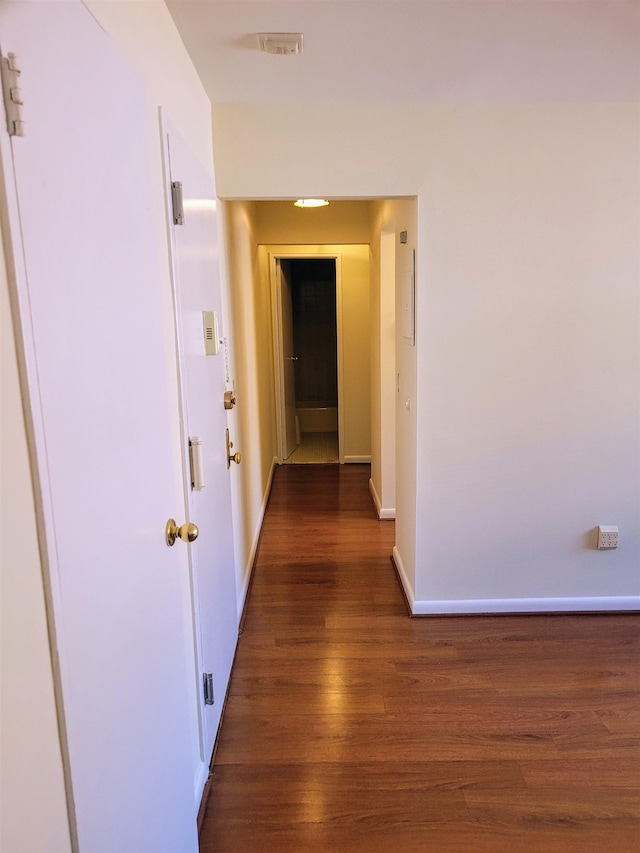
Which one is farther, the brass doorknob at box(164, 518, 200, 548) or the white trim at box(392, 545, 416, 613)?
the white trim at box(392, 545, 416, 613)

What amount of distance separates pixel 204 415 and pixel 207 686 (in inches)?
34.5

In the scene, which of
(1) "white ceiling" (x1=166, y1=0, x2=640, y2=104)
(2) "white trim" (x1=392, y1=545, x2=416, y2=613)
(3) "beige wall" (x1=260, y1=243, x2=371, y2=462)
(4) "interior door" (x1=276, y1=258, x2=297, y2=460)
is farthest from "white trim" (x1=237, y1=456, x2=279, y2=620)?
(1) "white ceiling" (x1=166, y1=0, x2=640, y2=104)

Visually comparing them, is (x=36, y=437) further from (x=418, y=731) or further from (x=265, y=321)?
(x=265, y=321)

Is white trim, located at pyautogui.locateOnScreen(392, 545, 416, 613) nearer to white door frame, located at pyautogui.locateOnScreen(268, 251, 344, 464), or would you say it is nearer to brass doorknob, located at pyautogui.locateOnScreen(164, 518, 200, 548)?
brass doorknob, located at pyautogui.locateOnScreen(164, 518, 200, 548)

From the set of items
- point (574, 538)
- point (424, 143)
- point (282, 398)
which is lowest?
point (574, 538)

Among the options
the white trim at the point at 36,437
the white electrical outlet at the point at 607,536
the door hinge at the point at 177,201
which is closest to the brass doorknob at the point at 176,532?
the white trim at the point at 36,437

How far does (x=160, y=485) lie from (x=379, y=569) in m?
2.31

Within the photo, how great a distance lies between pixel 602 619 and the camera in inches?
109

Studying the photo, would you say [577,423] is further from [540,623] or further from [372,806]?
[372,806]

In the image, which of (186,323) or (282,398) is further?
(282,398)

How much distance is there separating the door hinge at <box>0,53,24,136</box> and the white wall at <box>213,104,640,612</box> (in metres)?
1.82

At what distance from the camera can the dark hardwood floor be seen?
65.1 inches

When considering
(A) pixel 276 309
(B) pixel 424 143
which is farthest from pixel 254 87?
(A) pixel 276 309

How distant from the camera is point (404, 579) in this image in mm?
3035
